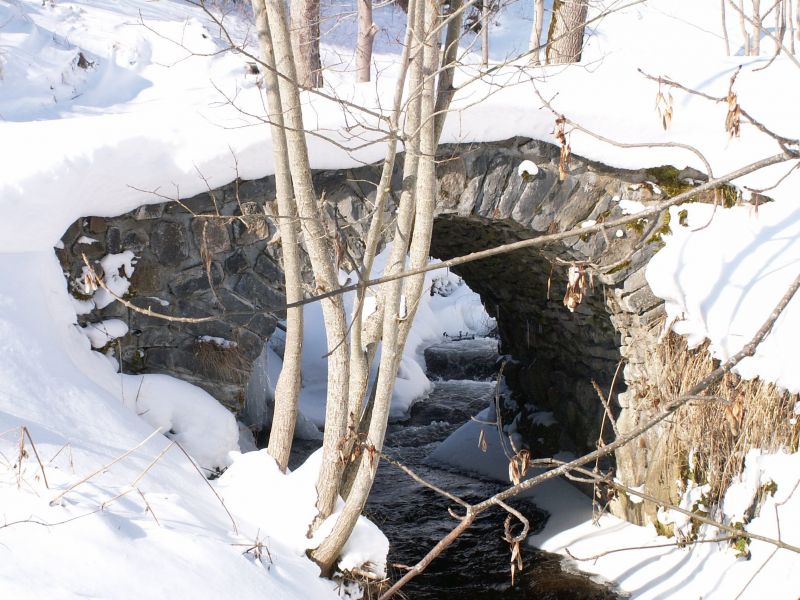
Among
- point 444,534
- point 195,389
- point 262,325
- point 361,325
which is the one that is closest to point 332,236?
point 361,325

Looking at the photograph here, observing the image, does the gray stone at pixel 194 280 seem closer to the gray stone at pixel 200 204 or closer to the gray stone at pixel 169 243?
the gray stone at pixel 169 243

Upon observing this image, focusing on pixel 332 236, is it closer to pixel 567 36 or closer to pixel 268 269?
pixel 268 269

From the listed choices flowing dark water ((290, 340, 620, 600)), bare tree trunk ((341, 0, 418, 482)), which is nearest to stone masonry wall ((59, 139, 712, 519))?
Result: bare tree trunk ((341, 0, 418, 482))

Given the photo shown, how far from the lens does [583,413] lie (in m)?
6.08

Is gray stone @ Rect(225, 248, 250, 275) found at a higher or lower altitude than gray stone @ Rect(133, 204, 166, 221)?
lower

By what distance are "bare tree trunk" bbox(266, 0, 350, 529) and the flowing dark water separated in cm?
74

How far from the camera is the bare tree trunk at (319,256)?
130 inches

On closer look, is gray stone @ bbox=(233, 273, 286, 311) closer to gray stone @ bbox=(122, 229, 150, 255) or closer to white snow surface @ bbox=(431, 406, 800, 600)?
gray stone @ bbox=(122, 229, 150, 255)

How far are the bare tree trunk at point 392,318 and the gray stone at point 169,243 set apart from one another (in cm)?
131

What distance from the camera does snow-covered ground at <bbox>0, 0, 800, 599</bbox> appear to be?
251 cm

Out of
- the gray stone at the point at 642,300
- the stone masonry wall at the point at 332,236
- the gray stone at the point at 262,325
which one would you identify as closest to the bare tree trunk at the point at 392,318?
the stone masonry wall at the point at 332,236

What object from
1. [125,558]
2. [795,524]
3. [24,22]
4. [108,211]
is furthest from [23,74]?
[795,524]

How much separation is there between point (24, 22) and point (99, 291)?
8374 mm

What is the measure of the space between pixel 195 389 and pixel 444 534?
218 cm
